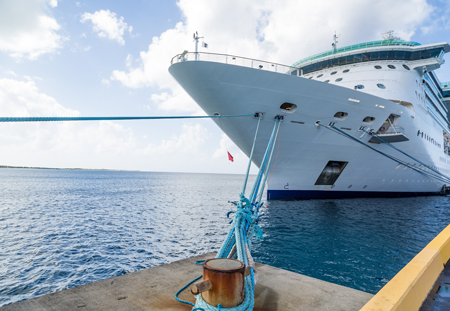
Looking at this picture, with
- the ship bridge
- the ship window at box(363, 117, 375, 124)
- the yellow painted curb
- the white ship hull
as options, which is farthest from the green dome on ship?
the yellow painted curb

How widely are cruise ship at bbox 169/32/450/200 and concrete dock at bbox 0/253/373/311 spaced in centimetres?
853

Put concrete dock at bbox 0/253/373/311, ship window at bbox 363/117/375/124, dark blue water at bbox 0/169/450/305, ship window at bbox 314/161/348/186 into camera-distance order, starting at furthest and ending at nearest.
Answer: ship window at bbox 314/161/348/186 → ship window at bbox 363/117/375/124 → dark blue water at bbox 0/169/450/305 → concrete dock at bbox 0/253/373/311

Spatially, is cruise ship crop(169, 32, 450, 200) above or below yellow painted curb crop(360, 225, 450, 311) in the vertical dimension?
above

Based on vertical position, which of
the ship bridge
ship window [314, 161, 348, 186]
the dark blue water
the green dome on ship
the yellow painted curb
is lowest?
the dark blue water

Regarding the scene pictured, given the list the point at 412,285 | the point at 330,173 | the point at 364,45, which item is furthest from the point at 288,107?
the point at 364,45

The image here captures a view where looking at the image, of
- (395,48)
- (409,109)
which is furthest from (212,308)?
(395,48)

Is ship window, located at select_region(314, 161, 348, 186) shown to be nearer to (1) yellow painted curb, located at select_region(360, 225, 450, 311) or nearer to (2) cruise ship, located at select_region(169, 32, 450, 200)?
(2) cruise ship, located at select_region(169, 32, 450, 200)

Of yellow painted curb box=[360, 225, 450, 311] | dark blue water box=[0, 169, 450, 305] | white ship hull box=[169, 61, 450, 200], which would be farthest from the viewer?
white ship hull box=[169, 61, 450, 200]

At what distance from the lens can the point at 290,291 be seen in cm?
389

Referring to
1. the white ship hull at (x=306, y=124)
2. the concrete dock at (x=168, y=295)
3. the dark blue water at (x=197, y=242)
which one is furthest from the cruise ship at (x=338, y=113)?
the concrete dock at (x=168, y=295)

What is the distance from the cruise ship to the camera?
11406 mm

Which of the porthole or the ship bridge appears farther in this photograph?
the ship bridge

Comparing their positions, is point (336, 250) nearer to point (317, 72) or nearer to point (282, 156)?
point (282, 156)

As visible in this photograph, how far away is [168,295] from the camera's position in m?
3.64
